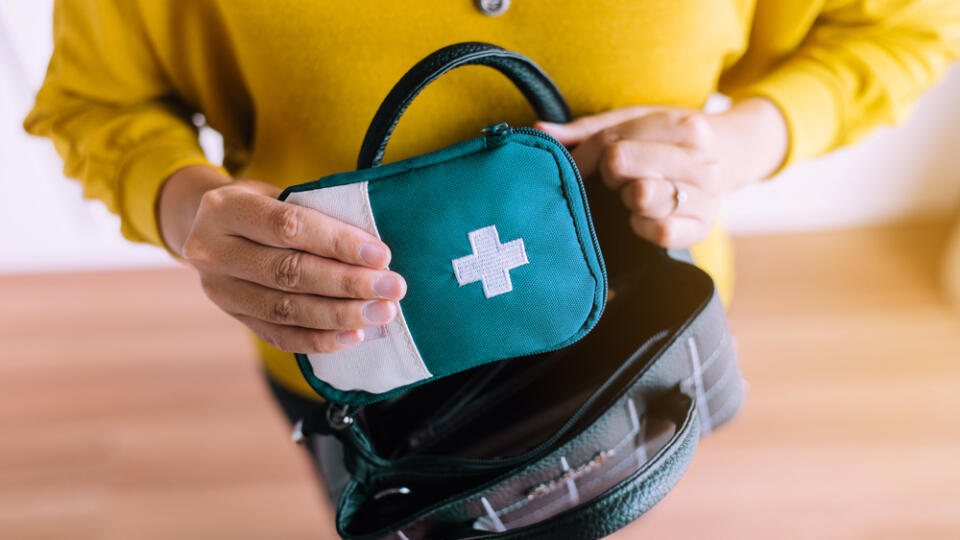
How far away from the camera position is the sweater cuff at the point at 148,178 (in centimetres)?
52

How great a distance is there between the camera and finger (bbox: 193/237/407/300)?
378 millimetres

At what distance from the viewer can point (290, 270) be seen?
391mm

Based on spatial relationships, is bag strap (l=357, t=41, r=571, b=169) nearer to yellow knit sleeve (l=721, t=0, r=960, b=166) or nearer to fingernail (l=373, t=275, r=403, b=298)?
fingernail (l=373, t=275, r=403, b=298)

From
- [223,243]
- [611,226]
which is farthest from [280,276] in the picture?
[611,226]

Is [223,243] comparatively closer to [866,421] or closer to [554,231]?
[554,231]

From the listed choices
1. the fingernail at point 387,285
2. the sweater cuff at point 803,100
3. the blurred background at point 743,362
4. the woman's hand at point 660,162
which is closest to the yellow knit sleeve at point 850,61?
the sweater cuff at point 803,100

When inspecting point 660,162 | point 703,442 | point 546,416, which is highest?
point 660,162

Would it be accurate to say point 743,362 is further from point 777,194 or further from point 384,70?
point 384,70

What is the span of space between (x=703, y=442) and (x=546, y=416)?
2.86 ft

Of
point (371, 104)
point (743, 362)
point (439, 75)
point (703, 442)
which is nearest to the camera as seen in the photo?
point (439, 75)

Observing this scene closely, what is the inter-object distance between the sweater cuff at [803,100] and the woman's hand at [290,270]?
0.40 m

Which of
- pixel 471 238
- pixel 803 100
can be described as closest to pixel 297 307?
pixel 471 238

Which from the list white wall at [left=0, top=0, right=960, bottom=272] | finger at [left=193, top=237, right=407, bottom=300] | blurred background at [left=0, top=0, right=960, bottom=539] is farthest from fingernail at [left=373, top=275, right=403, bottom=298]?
white wall at [left=0, top=0, right=960, bottom=272]

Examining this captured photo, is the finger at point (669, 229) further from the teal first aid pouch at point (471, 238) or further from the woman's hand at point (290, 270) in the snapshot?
the woman's hand at point (290, 270)
